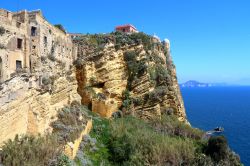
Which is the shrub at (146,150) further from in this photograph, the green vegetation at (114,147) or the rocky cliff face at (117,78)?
the rocky cliff face at (117,78)

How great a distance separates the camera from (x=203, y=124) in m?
64.3

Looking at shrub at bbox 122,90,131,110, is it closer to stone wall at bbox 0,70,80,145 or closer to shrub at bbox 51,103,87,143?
shrub at bbox 51,103,87,143

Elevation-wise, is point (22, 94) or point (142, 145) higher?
point (22, 94)

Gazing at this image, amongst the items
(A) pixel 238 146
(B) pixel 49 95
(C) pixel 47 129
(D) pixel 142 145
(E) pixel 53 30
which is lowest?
(A) pixel 238 146

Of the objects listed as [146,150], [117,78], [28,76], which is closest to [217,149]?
[146,150]

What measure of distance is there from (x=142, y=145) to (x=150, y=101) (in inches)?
446

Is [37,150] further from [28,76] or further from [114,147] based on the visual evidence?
[114,147]

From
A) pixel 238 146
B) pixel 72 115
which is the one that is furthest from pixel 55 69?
pixel 238 146

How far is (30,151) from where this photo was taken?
53.2 ft

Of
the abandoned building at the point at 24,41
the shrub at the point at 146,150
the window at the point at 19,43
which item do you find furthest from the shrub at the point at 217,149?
A: the window at the point at 19,43

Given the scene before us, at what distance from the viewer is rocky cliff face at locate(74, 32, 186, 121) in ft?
110

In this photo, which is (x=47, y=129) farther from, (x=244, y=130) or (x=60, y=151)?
(x=244, y=130)

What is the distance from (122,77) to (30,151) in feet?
66.2

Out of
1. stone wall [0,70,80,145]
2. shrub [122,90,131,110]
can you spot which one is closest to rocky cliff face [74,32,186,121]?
shrub [122,90,131,110]
